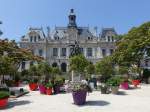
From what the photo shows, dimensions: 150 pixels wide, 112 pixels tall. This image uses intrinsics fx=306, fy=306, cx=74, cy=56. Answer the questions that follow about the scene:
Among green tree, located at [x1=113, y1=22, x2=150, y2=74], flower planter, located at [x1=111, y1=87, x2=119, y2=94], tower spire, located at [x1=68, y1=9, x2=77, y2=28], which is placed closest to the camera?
flower planter, located at [x1=111, y1=87, x2=119, y2=94]

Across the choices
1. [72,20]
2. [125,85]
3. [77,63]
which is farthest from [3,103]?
[72,20]

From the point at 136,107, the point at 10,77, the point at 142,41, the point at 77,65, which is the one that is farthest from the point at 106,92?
the point at 10,77

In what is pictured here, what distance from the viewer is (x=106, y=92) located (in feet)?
84.1

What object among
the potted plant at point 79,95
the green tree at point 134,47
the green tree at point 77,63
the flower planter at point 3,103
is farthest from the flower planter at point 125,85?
the flower planter at point 3,103

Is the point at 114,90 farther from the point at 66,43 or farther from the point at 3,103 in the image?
the point at 66,43

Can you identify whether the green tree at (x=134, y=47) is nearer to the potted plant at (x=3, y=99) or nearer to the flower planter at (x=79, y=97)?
the flower planter at (x=79, y=97)

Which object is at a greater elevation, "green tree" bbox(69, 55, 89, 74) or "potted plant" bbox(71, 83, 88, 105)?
"green tree" bbox(69, 55, 89, 74)

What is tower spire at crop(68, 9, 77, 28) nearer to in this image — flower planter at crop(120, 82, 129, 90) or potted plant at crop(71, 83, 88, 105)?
flower planter at crop(120, 82, 129, 90)

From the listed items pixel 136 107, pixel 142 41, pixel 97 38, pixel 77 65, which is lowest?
pixel 136 107

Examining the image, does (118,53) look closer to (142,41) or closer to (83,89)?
(142,41)

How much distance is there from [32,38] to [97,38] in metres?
17.2

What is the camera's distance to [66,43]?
8088 cm

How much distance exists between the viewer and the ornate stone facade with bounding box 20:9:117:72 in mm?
Answer: 80500

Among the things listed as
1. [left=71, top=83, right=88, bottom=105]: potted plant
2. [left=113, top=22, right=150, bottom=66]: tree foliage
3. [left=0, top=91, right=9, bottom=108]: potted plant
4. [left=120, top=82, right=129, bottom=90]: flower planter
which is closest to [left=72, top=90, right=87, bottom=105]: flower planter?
[left=71, top=83, right=88, bottom=105]: potted plant
